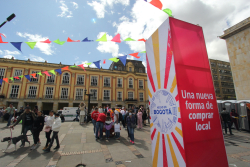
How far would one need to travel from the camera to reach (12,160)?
13.4 ft

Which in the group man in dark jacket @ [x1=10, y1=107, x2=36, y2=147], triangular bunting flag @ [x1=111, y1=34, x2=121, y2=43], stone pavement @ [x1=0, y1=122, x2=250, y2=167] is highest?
triangular bunting flag @ [x1=111, y1=34, x2=121, y2=43]

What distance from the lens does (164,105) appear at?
203 cm

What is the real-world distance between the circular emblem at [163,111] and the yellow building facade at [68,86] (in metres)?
26.6

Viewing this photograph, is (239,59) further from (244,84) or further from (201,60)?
(201,60)

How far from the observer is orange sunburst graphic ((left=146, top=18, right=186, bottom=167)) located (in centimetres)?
180

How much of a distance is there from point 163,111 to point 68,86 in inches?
1102

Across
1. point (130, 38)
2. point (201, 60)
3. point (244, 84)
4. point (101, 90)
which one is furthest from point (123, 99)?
point (201, 60)

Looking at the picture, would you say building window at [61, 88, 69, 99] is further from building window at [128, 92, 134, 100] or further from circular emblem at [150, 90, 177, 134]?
circular emblem at [150, 90, 177, 134]

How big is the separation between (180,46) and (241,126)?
11398mm

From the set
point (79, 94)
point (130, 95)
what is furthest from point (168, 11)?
point (130, 95)

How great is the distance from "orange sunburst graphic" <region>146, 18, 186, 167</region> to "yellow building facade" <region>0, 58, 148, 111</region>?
2652 cm

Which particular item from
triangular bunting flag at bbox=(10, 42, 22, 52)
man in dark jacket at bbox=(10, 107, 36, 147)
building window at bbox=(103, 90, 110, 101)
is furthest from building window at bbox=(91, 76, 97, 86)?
man in dark jacket at bbox=(10, 107, 36, 147)

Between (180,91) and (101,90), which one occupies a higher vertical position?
(101,90)

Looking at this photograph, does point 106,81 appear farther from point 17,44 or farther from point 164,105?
point 164,105
